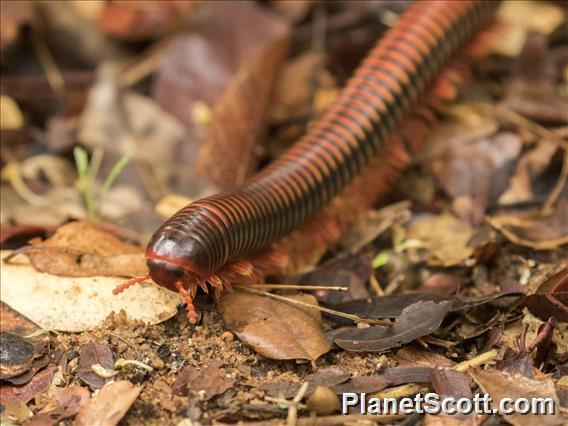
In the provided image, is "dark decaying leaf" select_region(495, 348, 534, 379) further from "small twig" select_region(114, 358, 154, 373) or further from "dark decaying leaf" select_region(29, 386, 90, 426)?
"dark decaying leaf" select_region(29, 386, 90, 426)

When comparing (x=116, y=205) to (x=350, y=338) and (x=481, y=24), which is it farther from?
(x=481, y=24)

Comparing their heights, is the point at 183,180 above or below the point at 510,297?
below

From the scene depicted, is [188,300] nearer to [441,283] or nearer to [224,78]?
[441,283]

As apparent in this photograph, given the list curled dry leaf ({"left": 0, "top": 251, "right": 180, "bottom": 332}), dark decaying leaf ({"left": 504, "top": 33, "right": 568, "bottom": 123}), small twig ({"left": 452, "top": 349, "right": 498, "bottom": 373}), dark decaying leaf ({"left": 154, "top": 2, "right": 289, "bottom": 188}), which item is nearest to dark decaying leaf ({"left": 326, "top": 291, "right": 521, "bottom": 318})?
small twig ({"left": 452, "top": 349, "right": 498, "bottom": 373})

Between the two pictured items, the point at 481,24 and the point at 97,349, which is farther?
the point at 481,24

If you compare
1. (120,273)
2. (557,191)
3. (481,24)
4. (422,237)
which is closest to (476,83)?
(481,24)

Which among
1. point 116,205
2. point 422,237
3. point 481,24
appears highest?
point 481,24
